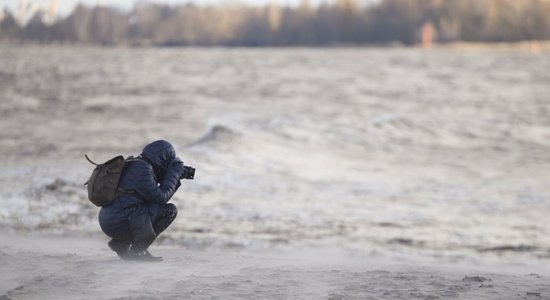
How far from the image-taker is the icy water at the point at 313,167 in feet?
31.1

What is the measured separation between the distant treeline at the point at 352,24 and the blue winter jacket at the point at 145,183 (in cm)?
13876

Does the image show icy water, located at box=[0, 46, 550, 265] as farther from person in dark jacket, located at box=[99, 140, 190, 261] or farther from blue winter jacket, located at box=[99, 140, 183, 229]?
blue winter jacket, located at box=[99, 140, 183, 229]

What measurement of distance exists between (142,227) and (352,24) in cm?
15276

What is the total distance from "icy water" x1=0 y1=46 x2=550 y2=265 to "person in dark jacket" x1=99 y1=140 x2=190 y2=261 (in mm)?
2410

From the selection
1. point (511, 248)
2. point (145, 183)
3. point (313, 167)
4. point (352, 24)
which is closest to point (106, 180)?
point (145, 183)

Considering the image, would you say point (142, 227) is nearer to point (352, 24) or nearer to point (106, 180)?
point (106, 180)

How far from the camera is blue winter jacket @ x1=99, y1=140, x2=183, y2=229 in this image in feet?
19.7

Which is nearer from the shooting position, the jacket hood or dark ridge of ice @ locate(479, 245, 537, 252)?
the jacket hood

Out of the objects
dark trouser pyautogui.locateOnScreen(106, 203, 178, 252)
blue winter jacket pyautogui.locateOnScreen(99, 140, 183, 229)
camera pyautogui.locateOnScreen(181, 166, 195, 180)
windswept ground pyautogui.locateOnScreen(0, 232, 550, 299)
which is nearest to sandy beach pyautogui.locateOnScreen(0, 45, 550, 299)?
windswept ground pyautogui.locateOnScreen(0, 232, 550, 299)

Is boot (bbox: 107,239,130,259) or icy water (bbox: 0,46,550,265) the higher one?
boot (bbox: 107,239,130,259)

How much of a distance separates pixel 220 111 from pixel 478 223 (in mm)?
23052

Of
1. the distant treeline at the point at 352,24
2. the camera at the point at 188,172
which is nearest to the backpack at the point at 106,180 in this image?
the camera at the point at 188,172

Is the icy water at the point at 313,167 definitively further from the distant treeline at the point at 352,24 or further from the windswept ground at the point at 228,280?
Result: the distant treeline at the point at 352,24

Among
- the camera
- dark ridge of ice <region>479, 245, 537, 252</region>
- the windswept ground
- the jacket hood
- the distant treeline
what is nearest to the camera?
the windswept ground
